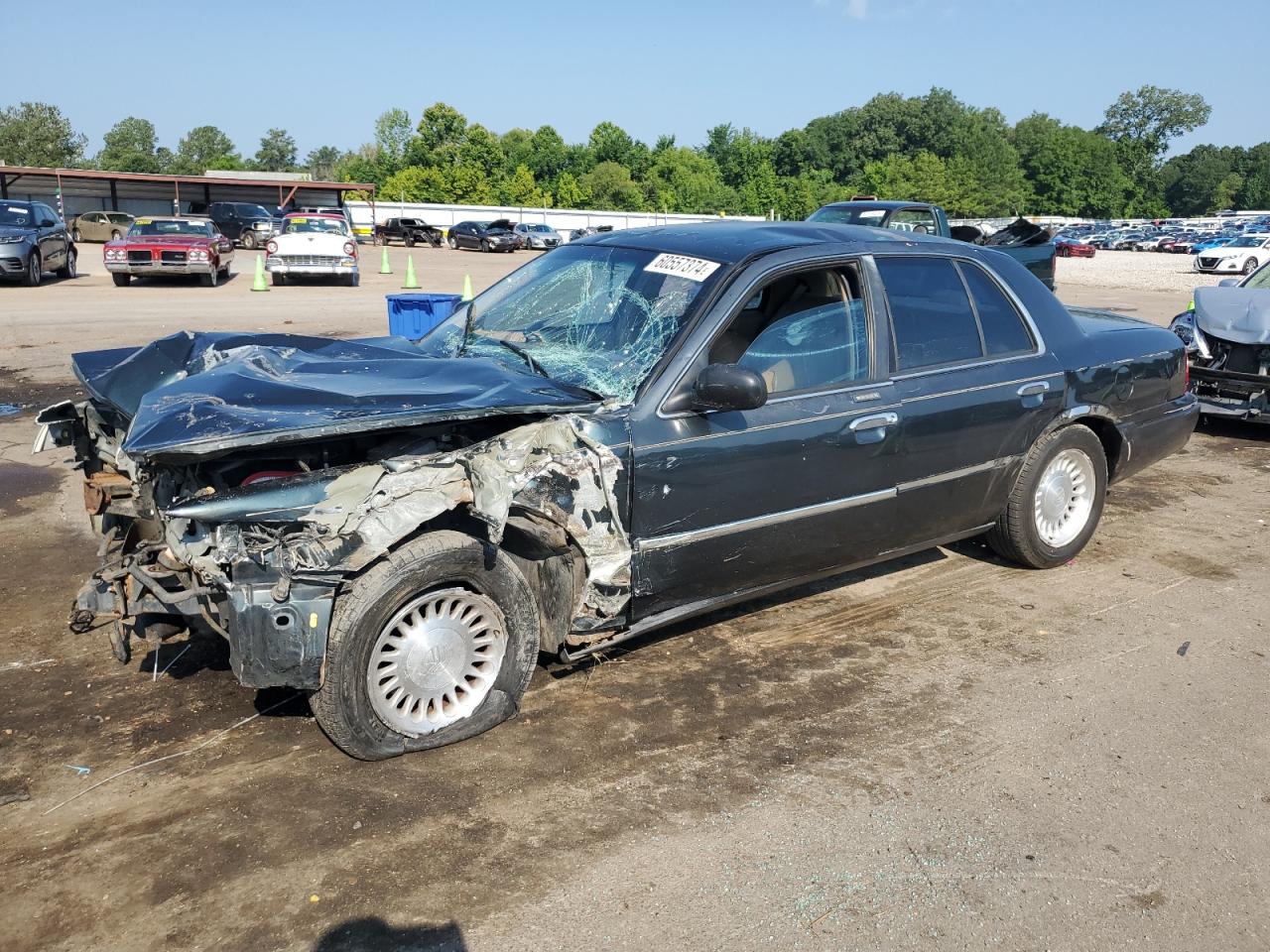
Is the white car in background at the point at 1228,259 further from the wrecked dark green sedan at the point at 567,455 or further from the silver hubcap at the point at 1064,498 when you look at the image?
the wrecked dark green sedan at the point at 567,455

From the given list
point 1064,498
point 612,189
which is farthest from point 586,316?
point 612,189

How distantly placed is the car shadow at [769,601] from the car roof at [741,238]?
155cm

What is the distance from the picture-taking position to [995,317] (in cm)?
502

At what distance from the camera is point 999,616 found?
4961mm

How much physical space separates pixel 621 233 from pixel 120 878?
3495mm

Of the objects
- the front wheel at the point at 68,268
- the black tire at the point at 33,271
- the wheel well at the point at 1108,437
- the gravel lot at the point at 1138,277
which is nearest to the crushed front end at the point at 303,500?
the wheel well at the point at 1108,437

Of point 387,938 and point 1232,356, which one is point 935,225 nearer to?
point 1232,356

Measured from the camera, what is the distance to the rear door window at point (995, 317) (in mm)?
4965

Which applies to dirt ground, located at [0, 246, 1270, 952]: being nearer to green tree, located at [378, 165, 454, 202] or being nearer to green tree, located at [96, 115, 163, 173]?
green tree, located at [378, 165, 454, 202]

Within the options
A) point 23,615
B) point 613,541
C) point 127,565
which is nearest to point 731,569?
point 613,541

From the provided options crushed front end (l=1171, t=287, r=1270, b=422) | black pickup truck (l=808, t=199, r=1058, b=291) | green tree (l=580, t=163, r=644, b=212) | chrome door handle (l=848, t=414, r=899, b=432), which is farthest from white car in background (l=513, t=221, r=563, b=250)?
chrome door handle (l=848, t=414, r=899, b=432)

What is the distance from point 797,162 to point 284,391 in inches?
4215

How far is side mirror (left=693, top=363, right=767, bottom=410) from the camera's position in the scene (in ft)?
12.3

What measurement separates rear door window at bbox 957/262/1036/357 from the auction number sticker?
146 cm
